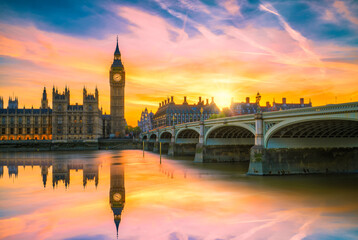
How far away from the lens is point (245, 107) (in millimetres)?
121812

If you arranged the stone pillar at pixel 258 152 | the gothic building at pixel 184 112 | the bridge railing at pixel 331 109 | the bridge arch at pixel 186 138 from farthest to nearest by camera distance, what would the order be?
1. the gothic building at pixel 184 112
2. the bridge arch at pixel 186 138
3. the stone pillar at pixel 258 152
4. the bridge railing at pixel 331 109

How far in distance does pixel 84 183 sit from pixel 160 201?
10.6 m

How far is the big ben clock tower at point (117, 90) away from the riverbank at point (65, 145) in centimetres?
3611

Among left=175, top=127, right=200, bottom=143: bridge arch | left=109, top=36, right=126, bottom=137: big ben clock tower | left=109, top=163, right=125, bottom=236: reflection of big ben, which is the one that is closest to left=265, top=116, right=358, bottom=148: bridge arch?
left=109, top=163, right=125, bottom=236: reflection of big ben

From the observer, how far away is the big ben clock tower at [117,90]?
150 meters

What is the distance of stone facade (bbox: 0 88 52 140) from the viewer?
124m

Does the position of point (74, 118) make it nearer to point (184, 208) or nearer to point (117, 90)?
point (117, 90)

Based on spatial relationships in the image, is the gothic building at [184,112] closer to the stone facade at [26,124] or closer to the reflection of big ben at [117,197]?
the stone facade at [26,124]

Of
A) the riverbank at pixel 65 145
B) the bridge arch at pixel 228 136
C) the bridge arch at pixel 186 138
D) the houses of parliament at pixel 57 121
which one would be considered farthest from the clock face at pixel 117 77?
the bridge arch at pixel 228 136

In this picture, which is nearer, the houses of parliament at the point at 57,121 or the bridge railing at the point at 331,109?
the bridge railing at the point at 331,109

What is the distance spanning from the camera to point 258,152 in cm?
3011

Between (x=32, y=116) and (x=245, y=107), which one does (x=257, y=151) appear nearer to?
(x=245, y=107)

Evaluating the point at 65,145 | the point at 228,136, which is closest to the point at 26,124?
the point at 65,145

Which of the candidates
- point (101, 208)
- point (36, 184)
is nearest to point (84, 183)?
point (36, 184)
